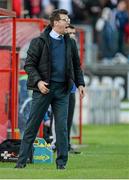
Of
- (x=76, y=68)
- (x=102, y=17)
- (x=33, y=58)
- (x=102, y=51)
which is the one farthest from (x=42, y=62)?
(x=102, y=17)

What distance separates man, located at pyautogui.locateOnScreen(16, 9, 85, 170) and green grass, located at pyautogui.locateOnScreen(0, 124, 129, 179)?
452mm

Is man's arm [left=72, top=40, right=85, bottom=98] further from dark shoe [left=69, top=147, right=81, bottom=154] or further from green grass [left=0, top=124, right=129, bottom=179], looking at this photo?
dark shoe [left=69, top=147, right=81, bottom=154]

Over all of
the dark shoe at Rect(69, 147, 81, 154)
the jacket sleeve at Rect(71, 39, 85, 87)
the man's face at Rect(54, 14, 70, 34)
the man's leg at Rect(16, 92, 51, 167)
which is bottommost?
the dark shoe at Rect(69, 147, 81, 154)

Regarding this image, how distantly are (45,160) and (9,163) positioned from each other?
0.54 meters

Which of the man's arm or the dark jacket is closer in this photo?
the dark jacket

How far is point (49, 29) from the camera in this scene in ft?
45.3

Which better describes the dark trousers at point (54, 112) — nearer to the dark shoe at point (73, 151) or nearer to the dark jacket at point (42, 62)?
the dark jacket at point (42, 62)

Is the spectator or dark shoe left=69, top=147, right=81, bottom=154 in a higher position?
the spectator

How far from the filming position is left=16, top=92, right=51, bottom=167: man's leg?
13.7 metres

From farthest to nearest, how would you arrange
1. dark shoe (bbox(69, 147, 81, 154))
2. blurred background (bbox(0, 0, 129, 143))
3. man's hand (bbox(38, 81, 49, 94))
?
blurred background (bbox(0, 0, 129, 143)) → dark shoe (bbox(69, 147, 81, 154)) → man's hand (bbox(38, 81, 49, 94))

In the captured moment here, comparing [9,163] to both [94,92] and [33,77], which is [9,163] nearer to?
[33,77]

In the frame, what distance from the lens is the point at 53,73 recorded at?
13656 mm

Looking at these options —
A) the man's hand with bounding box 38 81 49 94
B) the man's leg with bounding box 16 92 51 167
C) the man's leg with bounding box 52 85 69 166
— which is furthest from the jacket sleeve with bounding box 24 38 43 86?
the man's leg with bounding box 52 85 69 166

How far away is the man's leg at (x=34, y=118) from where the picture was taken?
13.7 meters
